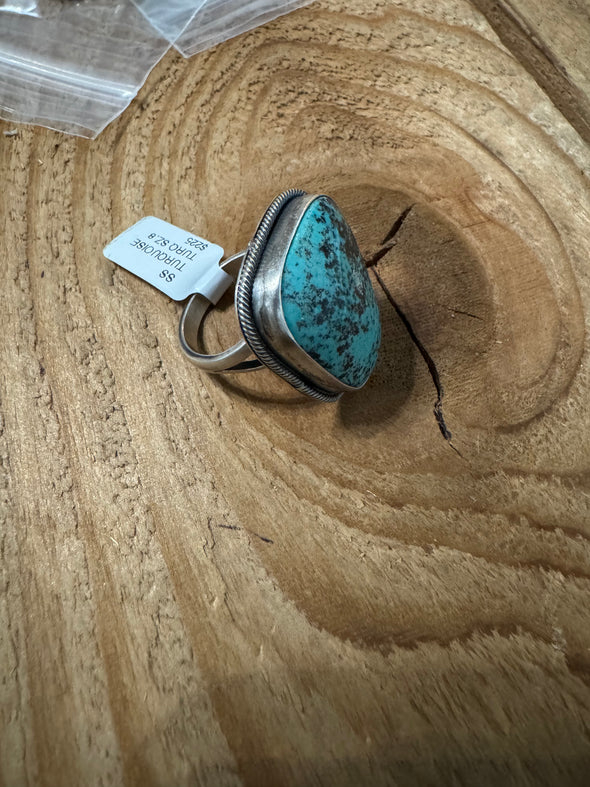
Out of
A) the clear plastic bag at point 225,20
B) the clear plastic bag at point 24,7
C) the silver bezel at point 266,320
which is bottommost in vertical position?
the clear plastic bag at point 24,7

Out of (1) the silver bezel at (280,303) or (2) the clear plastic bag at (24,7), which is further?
(2) the clear plastic bag at (24,7)

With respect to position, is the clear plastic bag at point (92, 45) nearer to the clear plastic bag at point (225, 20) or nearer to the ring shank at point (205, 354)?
the clear plastic bag at point (225, 20)

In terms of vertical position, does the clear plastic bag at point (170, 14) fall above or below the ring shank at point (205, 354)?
above

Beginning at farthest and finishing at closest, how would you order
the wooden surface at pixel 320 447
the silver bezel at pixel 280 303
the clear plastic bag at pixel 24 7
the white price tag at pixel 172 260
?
the clear plastic bag at pixel 24 7 → the white price tag at pixel 172 260 → the silver bezel at pixel 280 303 → the wooden surface at pixel 320 447

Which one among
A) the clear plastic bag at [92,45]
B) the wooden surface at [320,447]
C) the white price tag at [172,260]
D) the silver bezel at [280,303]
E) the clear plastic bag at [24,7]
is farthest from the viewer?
the clear plastic bag at [24,7]

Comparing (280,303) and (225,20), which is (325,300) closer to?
(280,303)

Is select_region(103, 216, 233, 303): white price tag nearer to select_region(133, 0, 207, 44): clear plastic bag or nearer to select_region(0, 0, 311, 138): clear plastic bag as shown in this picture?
select_region(0, 0, 311, 138): clear plastic bag

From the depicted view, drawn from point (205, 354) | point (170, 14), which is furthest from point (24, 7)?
point (205, 354)

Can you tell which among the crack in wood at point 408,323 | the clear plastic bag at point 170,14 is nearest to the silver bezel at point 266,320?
the crack in wood at point 408,323
